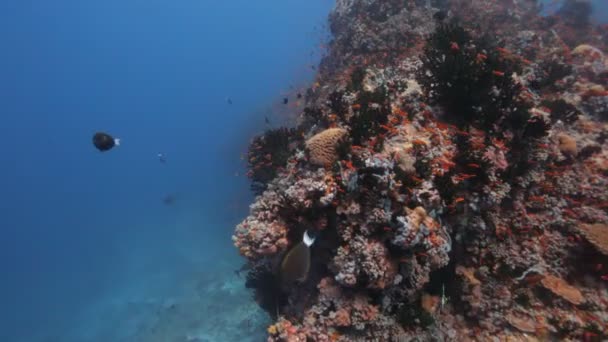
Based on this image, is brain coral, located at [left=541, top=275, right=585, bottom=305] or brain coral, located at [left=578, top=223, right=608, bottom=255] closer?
brain coral, located at [left=541, top=275, right=585, bottom=305]

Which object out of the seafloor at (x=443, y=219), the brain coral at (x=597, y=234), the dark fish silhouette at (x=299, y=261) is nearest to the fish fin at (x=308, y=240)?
the dark fish silhouette at (x=299, y=261)

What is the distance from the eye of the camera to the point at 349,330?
622 centimetres

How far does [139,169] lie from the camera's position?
9419 cm

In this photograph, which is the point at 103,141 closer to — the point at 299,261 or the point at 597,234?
the point at 299,261

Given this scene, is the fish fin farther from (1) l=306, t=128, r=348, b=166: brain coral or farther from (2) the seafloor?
(1) l=306, t=128, r=348, b=166: brain coral

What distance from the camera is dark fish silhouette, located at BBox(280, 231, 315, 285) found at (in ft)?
19.4

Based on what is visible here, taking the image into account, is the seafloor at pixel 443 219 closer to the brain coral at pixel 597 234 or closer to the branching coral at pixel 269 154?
the brain coral at pixel 597 234

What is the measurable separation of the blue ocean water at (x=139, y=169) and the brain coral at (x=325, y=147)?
14086mm

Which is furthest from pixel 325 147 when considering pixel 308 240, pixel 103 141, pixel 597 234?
pixel 103 141

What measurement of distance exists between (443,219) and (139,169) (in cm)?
10117

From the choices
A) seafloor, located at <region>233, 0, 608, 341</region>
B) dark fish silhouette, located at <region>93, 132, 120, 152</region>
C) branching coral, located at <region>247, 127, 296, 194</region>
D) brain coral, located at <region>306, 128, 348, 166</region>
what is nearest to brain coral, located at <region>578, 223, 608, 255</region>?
seafloor, located at <region>233, 0, 608, 341</region>

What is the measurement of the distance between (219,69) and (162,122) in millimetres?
35458

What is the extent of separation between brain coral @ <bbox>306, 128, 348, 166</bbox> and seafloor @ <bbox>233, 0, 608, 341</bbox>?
26 mm

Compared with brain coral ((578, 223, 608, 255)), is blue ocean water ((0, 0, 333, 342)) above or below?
above
